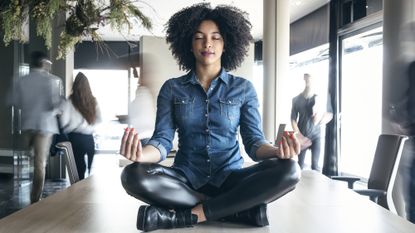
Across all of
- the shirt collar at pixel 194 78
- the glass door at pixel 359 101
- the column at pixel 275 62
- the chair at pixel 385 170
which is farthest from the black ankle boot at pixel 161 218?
the column at pixel 275 62

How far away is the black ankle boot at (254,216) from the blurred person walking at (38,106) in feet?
10.1

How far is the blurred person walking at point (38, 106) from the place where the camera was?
420 cm

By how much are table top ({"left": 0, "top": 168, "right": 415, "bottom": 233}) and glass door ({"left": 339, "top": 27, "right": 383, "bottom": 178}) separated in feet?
13.0

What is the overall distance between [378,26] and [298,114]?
153cm

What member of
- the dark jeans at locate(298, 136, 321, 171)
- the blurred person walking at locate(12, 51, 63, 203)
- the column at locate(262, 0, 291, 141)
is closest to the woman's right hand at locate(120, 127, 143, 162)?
the blurred person walking at locate(12, 51, 63, 203)

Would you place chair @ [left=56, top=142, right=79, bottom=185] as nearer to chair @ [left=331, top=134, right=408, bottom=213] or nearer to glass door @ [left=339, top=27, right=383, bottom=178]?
chair @ [left=331, top=134, right=408, bottom=213]

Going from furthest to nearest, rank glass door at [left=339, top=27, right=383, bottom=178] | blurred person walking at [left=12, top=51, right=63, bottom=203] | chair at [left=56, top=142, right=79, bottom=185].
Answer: glass door at [left=339, top=27, right=383, bottom=178]
blurred person walking at [left=12, top=51, right=63, bottom=203]
chair at [left=56, top=142, right=79, bottom=185]

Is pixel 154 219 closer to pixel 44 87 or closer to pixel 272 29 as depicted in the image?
pixel 44 87

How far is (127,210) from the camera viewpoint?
172cm

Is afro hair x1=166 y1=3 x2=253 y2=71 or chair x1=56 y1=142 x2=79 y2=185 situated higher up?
afro hair x1=166 y1=3 x2=253 y2=71

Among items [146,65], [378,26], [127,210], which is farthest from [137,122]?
[378,26]

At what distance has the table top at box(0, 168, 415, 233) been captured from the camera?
1.41 metres

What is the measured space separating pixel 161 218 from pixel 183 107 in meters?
0.44

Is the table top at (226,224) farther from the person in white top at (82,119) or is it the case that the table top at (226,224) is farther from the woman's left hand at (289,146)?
the person in white top at (82,119)
